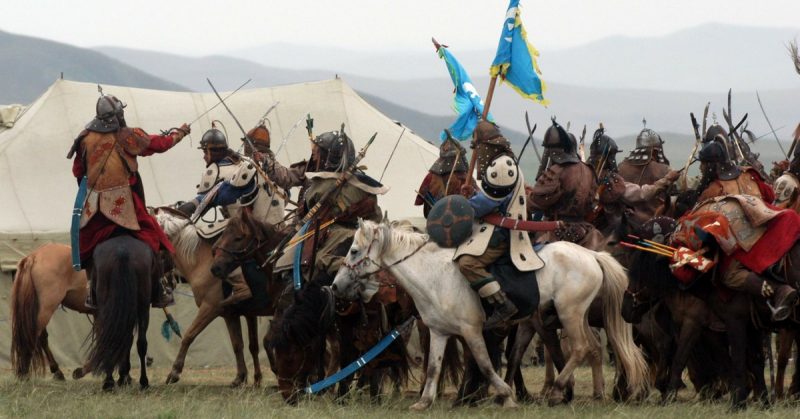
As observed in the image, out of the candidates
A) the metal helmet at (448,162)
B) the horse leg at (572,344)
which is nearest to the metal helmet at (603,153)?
the metal helmet at (448,162)

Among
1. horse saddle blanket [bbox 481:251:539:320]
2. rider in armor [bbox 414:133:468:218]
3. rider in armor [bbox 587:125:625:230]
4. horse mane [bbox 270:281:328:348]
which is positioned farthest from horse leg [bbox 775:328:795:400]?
horse mane [bbox 270:281:328:348]

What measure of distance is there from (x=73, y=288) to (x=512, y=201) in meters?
4.99

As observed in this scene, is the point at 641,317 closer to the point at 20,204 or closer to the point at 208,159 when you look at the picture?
the point at 208,159

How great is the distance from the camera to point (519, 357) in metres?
11.1

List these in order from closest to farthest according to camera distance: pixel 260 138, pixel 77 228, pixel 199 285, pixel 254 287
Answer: pixel 77 228 < pixel 254 287 < pixel 199 285 < pixel 260 138

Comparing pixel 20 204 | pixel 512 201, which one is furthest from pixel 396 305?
pixel 20 204

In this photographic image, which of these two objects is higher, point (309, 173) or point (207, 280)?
point (309, 173)

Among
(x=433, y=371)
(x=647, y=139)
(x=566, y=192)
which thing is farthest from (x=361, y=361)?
(x=647, y=139)

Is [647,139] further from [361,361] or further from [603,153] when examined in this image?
[361,361]

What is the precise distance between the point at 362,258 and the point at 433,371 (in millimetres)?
1028

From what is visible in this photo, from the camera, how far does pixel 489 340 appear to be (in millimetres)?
10898

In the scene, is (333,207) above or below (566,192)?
below

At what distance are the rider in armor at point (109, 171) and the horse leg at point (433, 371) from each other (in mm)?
3026

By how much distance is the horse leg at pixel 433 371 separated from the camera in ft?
32.4
